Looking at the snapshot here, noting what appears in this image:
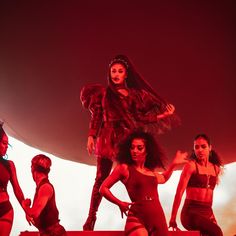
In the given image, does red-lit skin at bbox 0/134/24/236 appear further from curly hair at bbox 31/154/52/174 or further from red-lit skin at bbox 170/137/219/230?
red-lit skin at bbox 170/137/219/230

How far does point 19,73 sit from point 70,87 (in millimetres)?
419

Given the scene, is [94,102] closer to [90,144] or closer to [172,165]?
[90,144]

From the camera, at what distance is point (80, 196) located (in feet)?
10.2

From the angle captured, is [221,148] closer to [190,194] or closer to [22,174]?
[190,194]

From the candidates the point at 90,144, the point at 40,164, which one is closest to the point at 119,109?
the point at 90,144

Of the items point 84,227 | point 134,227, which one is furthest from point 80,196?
point 134,227

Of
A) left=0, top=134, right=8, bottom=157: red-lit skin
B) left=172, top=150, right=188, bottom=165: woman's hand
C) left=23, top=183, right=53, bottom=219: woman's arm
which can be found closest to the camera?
left=23, top=183, right=53, bottom=219: woman's arm

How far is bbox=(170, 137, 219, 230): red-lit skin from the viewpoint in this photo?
2.80m

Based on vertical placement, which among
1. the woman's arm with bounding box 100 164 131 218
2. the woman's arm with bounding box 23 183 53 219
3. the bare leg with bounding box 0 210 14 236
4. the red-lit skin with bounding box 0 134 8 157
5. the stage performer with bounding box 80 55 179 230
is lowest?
the bare leg with bounding box 0 210 14 236

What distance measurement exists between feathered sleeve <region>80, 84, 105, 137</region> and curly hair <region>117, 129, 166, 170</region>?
0.33 meters

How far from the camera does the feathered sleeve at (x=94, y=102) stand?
3.01 m

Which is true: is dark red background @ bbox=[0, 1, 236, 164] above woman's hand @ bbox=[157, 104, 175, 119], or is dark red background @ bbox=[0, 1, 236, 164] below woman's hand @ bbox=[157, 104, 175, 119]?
above

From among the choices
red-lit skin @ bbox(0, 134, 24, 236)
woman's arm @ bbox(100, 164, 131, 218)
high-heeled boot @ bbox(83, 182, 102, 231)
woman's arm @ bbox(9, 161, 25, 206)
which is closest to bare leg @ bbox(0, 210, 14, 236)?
red-lit skin @ bbox(0, 134, 24, 236)

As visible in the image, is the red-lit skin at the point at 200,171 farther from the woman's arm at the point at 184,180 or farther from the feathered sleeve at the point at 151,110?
the feathered sleeve at the point at 151,110
